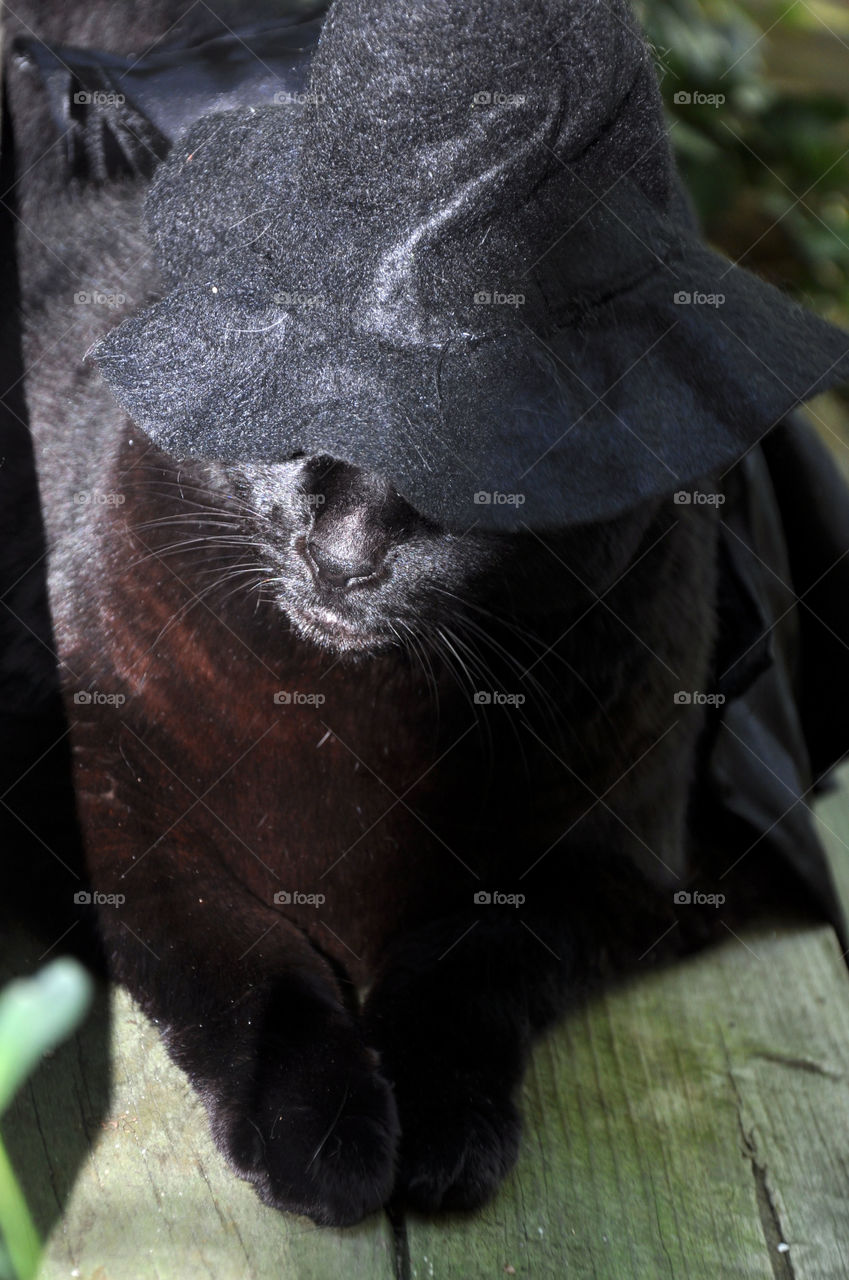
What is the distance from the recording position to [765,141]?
3.74 meters

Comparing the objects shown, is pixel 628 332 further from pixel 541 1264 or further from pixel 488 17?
pixel 541 1264

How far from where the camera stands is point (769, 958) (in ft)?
5.49

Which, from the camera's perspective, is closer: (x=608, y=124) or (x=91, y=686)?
(x=608, y=124)

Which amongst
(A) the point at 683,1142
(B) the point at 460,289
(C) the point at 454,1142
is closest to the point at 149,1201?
(C) the point at 454,1142

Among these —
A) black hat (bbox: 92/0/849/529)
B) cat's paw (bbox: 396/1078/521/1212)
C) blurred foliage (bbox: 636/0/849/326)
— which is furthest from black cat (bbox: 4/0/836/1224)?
blurred foliage (bbox: 636/0/849/326)

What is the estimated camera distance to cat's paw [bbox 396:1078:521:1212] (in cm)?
121

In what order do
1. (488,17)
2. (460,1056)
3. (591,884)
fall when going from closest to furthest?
(488,17)
(460,1056)
(591,884)

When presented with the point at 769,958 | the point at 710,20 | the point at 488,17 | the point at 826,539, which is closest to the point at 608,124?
the point at 488,17

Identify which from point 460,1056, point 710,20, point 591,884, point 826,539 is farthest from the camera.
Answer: point 710,20

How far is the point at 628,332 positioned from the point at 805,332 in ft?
0.66

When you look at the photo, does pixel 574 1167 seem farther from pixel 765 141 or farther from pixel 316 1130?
pixel 765 141

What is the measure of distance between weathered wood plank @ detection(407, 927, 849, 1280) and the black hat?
2.02 feet

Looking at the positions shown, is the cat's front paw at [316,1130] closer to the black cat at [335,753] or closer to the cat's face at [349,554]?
the black cat at [335,753]

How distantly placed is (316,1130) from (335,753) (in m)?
0.45
